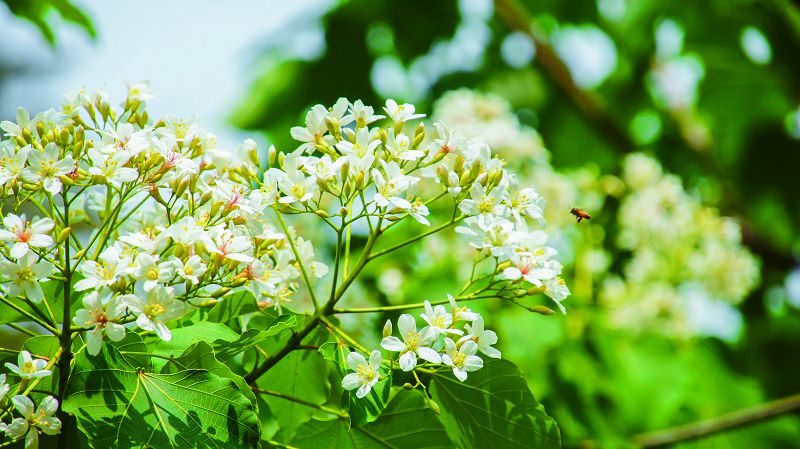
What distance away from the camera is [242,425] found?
1243mm

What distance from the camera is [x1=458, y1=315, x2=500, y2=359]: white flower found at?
132cm

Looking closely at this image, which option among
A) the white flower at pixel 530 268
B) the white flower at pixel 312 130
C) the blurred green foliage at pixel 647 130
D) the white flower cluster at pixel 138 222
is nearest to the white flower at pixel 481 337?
the white flower at pixel 530 268

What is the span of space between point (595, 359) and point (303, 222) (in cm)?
166

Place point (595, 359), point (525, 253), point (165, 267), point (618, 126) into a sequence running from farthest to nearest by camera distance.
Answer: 1. point (618, 126)
2. point (595, 359)
3. point (525, 253)
4. point (165, 267)

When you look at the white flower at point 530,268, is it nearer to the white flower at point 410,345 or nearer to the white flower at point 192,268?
the white flower at point 410,345

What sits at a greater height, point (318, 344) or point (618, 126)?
point (618, 126)

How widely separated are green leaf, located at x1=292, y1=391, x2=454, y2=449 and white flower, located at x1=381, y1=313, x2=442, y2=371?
6.8 inches

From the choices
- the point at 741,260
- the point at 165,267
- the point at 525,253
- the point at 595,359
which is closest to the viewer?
the point at 165,267

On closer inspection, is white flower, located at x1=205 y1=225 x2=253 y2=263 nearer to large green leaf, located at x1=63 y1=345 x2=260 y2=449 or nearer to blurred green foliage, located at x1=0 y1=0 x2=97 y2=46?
large green leaf, located at x1=63 y1=345 x2=260 y2=449

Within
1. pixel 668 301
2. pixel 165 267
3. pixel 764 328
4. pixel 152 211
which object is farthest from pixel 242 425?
pixel 764 328

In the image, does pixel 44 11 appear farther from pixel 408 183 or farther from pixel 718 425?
pixel 718 425

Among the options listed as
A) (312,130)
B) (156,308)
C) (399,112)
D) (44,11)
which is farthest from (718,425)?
(44,11)

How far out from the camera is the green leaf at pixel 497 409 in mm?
1419

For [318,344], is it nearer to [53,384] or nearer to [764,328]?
[53,384]
